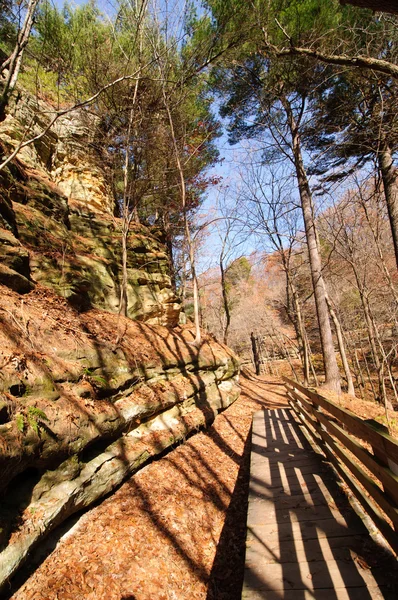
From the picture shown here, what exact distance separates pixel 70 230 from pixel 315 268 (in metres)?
8.83

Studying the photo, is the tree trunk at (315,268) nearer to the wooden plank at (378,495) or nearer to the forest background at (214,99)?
the forest background at (214,99)

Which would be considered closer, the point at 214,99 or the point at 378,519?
the point at 378,519

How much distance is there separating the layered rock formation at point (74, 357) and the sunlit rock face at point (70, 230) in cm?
4

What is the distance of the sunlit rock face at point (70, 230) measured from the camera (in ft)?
20.2

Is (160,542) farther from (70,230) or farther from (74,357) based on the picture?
(70,230)

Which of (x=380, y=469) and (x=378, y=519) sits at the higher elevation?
(x=380, y=469)

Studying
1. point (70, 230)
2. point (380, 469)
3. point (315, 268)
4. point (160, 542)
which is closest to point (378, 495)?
point (380, 469)

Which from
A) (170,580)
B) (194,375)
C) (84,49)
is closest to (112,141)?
(84,49)

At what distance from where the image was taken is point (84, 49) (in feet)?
30.7

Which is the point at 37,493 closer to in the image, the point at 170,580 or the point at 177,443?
the point at 170,580

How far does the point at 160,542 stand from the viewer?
A: 139 inches

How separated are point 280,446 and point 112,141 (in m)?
11.3

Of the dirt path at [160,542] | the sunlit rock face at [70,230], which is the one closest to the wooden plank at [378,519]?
the dirt path at [160,542]

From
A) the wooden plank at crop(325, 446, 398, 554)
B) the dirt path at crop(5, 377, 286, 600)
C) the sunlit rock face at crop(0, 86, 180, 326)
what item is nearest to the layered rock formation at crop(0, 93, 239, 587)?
the sunlit rock face at crop(0, 86, 180, 326)
